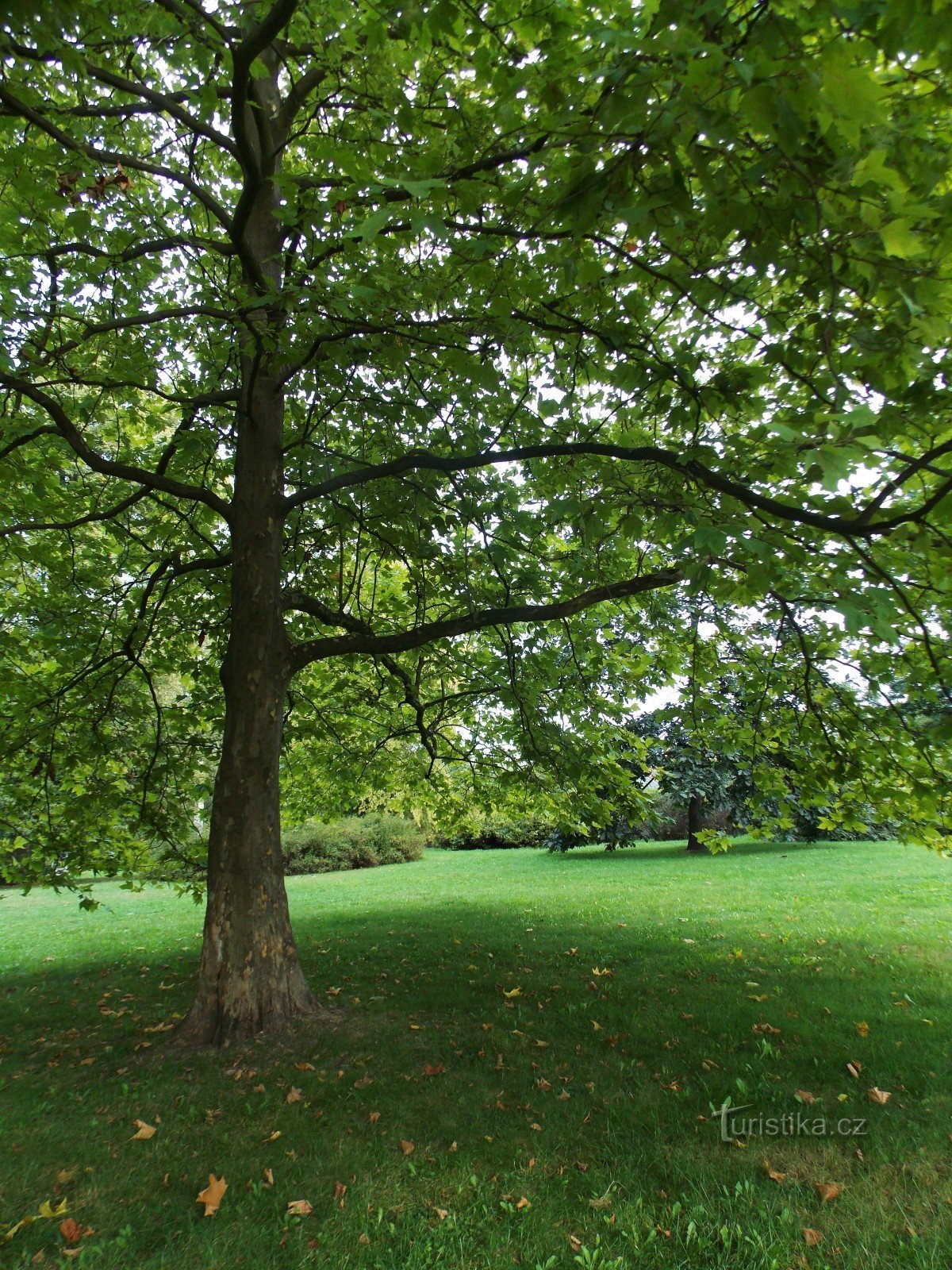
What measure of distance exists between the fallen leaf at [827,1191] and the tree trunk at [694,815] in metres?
18.3

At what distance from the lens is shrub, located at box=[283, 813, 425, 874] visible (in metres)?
22.3

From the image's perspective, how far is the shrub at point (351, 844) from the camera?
2230 centimetres

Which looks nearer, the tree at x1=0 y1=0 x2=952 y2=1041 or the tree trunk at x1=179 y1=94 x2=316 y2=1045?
the tree at x1=0 y1=0 x2=952 y2=1041

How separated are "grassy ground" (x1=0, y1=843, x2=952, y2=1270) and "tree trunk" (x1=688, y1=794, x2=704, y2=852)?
12621 mm

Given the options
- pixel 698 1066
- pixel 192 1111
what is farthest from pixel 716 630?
pixel 192 1111

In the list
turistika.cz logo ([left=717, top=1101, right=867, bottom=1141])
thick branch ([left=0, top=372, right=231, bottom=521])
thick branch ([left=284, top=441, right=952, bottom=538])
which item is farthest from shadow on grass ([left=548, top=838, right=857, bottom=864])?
thick branch ([left=0, top=372, right=231, bottom=521])

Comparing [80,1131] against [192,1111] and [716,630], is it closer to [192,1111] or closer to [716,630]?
[192,1111]

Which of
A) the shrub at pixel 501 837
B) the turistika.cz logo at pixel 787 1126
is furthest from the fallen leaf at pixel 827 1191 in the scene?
the shrub at pixel 501 837

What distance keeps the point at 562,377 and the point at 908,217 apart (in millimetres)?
3133

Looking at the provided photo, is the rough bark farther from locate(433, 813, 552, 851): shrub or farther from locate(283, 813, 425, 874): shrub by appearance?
locate(433, 813, 552, 851): shrub

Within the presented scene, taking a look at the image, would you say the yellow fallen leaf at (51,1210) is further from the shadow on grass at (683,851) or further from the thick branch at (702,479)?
the shadow on grass at (683,851)

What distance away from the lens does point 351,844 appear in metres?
23.0

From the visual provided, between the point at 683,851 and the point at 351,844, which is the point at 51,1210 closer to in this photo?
the point at 351,844

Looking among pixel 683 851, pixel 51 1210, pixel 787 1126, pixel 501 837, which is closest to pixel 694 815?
pixel 683 851
